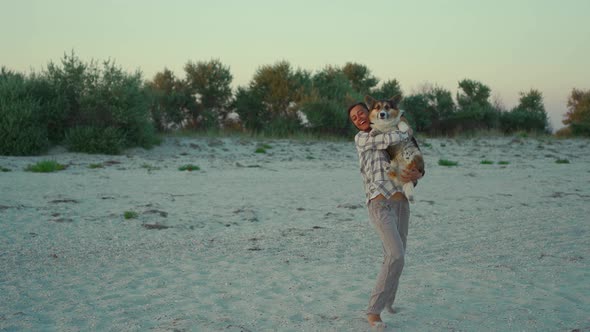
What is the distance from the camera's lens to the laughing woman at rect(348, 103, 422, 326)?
4617 millimetres

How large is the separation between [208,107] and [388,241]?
25.9m

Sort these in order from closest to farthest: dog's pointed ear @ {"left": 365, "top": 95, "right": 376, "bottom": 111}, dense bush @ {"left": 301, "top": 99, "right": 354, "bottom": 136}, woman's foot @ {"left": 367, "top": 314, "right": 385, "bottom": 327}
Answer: dog's pointed ear @ {"left": 365, "top": 95, "right": 376, "bottom": 111}
woman's foot @ {"left": 367, "top": 314, "right": 385, "bottom": 327}
dense bush @ {"left": 301, "top": 99, "right": 354, "bottom": 136}

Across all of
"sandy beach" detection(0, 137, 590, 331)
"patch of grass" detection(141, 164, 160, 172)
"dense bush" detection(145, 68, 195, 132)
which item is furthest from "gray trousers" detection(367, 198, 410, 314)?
"dense bush" detection(145, 68, 195, 132)

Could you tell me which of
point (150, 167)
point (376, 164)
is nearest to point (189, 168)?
point (150, 167)

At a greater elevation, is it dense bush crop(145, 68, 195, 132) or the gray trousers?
dense bush crop(145, 68, 195, 132)

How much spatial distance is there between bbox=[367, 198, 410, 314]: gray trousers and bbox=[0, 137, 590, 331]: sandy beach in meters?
0.35

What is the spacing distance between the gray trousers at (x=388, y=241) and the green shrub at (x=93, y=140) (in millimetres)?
15162

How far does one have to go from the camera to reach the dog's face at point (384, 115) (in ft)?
14.8

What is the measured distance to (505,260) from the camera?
24.2 feet

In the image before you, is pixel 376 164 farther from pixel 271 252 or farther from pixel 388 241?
pixel 271 252

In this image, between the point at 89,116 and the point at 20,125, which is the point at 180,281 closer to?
the point at 20,125

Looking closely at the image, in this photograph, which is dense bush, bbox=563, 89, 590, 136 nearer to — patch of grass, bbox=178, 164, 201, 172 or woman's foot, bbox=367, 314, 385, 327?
patch of grass, bbox=178, 164, 201, 172

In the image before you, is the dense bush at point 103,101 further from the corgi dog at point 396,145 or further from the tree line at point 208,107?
the corgi dog at point 396,145

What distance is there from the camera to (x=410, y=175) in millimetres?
4461
